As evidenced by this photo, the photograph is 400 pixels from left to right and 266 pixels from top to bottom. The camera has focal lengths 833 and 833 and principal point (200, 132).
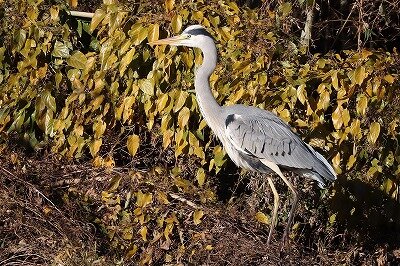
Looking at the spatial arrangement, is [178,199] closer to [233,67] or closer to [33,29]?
[233,67]

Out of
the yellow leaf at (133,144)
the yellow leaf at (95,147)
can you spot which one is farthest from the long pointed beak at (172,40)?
the yellow leaf at (95,147)

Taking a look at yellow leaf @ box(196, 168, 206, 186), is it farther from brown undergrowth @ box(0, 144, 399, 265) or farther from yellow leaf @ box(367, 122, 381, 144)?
yellow leaf @ box(367, 122, 381, 144)

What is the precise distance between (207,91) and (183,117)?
348mm

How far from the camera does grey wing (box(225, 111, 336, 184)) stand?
17.0 ft

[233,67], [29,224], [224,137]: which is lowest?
[29,224]

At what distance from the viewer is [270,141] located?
521 centimetres

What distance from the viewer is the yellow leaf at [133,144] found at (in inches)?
226

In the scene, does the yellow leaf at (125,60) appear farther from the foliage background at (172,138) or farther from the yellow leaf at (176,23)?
the yellow leaf at (176,23)

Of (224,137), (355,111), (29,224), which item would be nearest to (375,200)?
(355,111)

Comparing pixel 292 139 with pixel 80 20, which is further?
pixel 80 20

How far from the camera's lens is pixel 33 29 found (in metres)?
5.94

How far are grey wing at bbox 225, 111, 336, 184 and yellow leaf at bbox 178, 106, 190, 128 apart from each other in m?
0.41

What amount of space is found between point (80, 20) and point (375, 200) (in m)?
2.54

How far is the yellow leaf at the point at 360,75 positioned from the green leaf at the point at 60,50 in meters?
2.08
